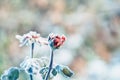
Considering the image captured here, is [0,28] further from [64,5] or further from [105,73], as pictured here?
[105,73]

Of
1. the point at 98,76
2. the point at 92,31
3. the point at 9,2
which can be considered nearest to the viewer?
the point at 98,76

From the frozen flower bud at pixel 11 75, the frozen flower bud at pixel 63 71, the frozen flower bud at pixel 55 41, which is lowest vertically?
the frozen flower bud at pixel 11 75

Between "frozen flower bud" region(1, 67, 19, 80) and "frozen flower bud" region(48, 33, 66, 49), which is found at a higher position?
"frozen flower bud" region(48, 33, 66, 49)

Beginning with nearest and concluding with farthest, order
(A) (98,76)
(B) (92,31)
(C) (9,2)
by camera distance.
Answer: (A) (98,76) → (C) (9,2) → (B) (92,31)

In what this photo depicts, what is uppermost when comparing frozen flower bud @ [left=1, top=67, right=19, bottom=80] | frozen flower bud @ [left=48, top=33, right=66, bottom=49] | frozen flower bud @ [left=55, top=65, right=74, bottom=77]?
frozen flower bud @ [left=48, top=33, right=66, bottom=49]

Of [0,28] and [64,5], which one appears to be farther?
[64,5]

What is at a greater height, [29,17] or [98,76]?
[29,17]

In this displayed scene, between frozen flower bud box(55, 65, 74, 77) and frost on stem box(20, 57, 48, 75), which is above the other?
frozen flower bud box(55, 65, 74, 77)

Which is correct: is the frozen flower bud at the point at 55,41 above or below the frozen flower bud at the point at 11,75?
above

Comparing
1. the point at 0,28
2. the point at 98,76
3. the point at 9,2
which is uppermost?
the point at 9,2

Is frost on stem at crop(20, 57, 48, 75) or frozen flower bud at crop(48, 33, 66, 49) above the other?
frozen flower bud at crop(48, 33, 66, 49)

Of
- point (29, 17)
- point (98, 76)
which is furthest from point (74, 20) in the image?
point (98, 76)
